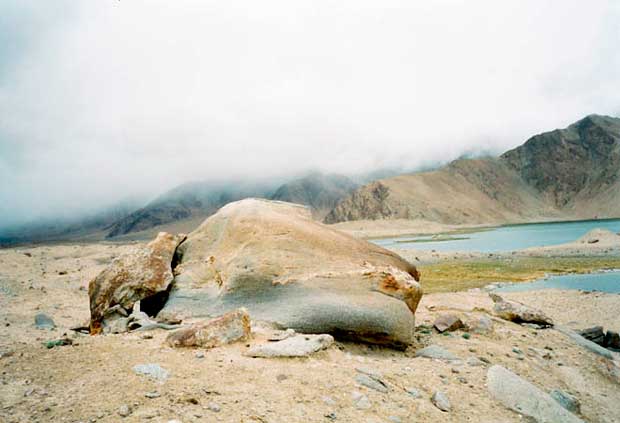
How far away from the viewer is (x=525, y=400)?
26.5 feet

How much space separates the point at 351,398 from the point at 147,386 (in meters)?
3.31

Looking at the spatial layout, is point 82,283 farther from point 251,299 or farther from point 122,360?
point 122,360

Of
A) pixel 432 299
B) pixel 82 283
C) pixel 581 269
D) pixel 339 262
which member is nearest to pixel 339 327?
pixel 339 262

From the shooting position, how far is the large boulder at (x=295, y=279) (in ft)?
33.4

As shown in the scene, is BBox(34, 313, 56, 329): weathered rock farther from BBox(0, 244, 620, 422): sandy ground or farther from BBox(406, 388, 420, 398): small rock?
BBox(406, 388, 420, 398): small rock

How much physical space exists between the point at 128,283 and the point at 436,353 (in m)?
9.50

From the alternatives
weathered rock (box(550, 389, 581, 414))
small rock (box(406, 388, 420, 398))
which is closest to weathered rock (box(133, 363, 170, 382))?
small rock (box(406, 388, 420, 398))

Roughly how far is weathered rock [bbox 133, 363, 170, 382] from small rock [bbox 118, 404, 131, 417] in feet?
3.29

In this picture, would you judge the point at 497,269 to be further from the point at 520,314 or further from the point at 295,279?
the point at 295,279

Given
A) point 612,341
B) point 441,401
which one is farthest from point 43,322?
point 612,341

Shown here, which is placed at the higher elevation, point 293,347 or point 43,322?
point 293,347

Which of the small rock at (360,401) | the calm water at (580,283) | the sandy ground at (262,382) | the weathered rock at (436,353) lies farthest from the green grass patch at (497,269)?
the small rock at (360,401)

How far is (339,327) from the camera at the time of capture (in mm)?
9984

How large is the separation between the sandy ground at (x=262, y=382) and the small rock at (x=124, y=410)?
7 centimetres
